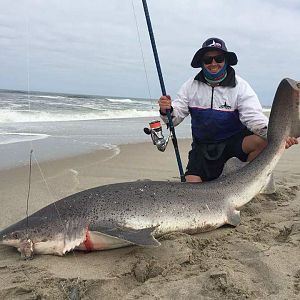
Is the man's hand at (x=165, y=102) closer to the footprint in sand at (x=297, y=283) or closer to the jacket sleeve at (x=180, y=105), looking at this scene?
the jacket sleeve at (x=180, y=105)

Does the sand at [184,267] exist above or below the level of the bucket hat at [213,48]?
below

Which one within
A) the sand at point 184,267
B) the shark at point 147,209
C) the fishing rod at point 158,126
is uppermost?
the fishing rod at point 158,126

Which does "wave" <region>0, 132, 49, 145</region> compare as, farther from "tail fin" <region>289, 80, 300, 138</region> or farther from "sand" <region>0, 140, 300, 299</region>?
"tail fin" <region>289, 80, 300, 138</region>

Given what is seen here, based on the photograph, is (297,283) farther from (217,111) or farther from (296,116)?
(217,111)

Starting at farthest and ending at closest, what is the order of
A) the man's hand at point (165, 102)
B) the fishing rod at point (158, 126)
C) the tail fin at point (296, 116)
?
the fishing rod at point (158, 126), the man's hand at point (165, 102), the tail fin at point (296, 116)

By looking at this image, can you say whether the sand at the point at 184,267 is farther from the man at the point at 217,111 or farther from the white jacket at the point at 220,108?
the white jacket at the point at 220,108

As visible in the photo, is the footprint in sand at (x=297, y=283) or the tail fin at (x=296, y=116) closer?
the footprint in sand at (x=297, y=283)

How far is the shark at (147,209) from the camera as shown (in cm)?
338

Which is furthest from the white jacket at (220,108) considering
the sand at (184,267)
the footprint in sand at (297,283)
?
the footprint in sand at (297,283)

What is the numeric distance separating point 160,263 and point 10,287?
109 cm

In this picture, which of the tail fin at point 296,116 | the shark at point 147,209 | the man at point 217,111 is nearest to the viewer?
the shark at point 147,209

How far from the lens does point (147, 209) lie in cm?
367

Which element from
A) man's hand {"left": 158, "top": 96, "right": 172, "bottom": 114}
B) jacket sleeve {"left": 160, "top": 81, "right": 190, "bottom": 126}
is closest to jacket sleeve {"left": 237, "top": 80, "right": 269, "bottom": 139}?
jacket sleeve {"left": 160, "top": 81, "right": 190, "bottom": 126}

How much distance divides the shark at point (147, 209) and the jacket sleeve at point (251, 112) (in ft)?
0.84
